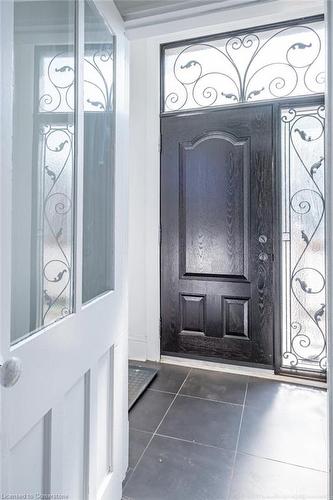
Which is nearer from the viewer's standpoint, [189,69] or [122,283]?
[122,283]

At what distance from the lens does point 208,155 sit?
2.57m

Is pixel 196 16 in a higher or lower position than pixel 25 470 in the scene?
higher

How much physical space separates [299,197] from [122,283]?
5.43ft

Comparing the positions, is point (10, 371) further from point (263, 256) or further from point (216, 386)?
point (263, 256)

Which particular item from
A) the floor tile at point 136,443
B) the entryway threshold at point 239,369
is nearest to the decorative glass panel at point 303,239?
the entryway threshold at point 239,369

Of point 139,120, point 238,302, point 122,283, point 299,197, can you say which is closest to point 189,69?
point 139,120

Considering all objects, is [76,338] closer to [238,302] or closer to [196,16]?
[196,16]

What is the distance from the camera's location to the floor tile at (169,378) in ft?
7.52

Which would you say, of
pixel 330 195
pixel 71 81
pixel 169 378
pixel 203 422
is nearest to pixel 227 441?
pixel 203 422

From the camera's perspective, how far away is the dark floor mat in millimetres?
2132

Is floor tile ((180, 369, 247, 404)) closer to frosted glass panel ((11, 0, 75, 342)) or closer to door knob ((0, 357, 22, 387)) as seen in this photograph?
frosted glass panel ((11, 0, 75, 342))

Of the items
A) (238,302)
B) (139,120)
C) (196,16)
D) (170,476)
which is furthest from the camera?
(139,120)

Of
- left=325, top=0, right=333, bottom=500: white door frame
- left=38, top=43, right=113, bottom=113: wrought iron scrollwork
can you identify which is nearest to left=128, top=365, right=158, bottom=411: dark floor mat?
left=325, top=0, right=333, bottom=500: white door frame

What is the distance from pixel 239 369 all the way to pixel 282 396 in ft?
1.45
